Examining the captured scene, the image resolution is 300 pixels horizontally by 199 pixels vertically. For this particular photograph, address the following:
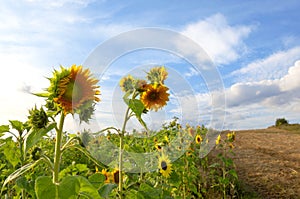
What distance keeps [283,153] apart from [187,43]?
572 centimetres

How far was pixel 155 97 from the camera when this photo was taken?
117 centimetres

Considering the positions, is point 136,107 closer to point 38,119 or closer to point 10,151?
point 38,119

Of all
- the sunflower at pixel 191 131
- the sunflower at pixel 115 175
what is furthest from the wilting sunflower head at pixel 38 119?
the sunflower at pixel 191 131

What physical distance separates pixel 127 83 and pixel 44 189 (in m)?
0.52

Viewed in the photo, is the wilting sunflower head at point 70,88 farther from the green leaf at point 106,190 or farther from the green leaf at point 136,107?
the green leaf at point 106,190

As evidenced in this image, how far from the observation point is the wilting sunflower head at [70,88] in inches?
35.3

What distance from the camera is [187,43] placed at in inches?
53.8

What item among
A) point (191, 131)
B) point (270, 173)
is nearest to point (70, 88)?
point (191, 131)

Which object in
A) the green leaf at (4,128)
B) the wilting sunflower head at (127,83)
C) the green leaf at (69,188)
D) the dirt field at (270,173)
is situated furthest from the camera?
the dirt field at (270,173)

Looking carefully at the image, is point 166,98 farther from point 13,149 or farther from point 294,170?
point 294,170

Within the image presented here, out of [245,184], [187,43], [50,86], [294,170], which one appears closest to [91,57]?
[50,86]

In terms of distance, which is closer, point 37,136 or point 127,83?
point 37,136

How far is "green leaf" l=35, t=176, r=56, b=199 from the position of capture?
0.76m

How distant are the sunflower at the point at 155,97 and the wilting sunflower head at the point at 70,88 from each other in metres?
0.22
